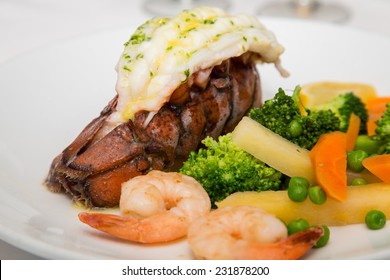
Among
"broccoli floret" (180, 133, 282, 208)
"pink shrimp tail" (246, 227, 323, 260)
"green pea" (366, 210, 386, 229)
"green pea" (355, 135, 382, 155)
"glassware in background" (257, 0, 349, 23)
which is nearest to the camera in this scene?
"pink shrimp tail" (246, 227, 323, 260)

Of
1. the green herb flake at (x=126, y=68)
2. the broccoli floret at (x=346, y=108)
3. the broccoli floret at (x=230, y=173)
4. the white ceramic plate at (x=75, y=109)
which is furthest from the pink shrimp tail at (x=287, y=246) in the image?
the broccoli floret at (x=346, y=108)

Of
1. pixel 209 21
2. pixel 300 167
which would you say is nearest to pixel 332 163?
pixel 300 167

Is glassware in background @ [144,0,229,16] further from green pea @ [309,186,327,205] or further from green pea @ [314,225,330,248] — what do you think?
green pea @ [314,225,330,248]

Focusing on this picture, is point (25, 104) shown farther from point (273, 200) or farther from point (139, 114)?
point (273, 200)

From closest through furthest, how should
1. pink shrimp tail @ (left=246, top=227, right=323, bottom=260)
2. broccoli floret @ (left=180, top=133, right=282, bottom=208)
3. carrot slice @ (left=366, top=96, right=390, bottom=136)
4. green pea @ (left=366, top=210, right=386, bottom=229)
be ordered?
pink shrimp tail @ (left=246, top=227, right=323, bottom=260) → green pea @ (left=366, top=210, right=386, bottom=229) → broccoli floret @ (left=180, top=133, right=282, bottom=208) → carrot slice @ (left=366, top=96, right=390, bottom=136)

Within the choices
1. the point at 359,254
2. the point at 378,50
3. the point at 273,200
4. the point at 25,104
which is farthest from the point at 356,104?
the point at 25,104

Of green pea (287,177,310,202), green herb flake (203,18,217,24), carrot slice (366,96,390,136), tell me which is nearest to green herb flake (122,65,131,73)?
green herb flake (203,18,217,24)
